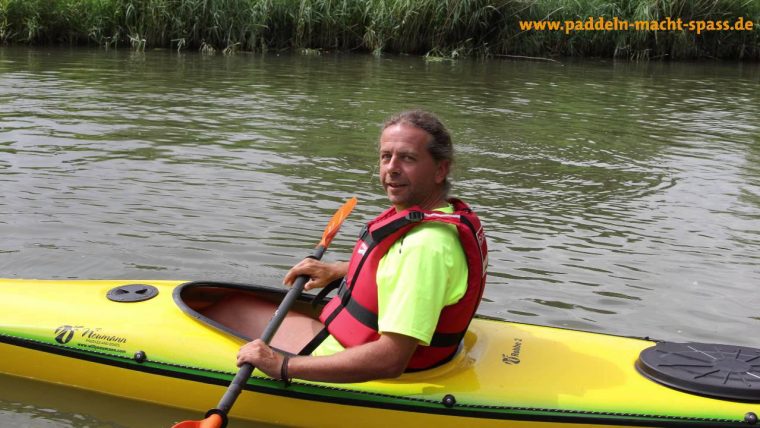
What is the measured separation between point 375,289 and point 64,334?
1357 millimetres

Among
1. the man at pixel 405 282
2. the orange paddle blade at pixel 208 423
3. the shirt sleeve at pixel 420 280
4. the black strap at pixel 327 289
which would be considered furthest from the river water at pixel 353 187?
the shirt sleeve at pixel 420 280

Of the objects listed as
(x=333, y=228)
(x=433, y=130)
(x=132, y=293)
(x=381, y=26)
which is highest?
(x=381, y=26)

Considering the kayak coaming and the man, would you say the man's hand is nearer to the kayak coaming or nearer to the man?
the man

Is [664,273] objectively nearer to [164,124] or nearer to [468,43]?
[164,124]

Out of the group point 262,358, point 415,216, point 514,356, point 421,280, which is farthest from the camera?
point 514,356

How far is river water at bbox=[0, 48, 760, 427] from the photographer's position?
15.6 feet

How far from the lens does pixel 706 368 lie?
10.3 ft

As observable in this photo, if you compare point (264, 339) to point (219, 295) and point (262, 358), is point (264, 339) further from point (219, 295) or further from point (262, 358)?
point (219, 295)

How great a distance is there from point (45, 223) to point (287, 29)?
1073 centimetres

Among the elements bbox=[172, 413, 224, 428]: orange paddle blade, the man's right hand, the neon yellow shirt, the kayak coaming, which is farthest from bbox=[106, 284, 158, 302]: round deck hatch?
the neon yellow shirt

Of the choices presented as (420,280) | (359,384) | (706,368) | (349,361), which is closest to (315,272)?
(359,384)

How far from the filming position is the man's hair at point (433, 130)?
295 centimetres

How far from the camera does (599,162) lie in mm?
7859

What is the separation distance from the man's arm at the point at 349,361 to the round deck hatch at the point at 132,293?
0.90 metres
